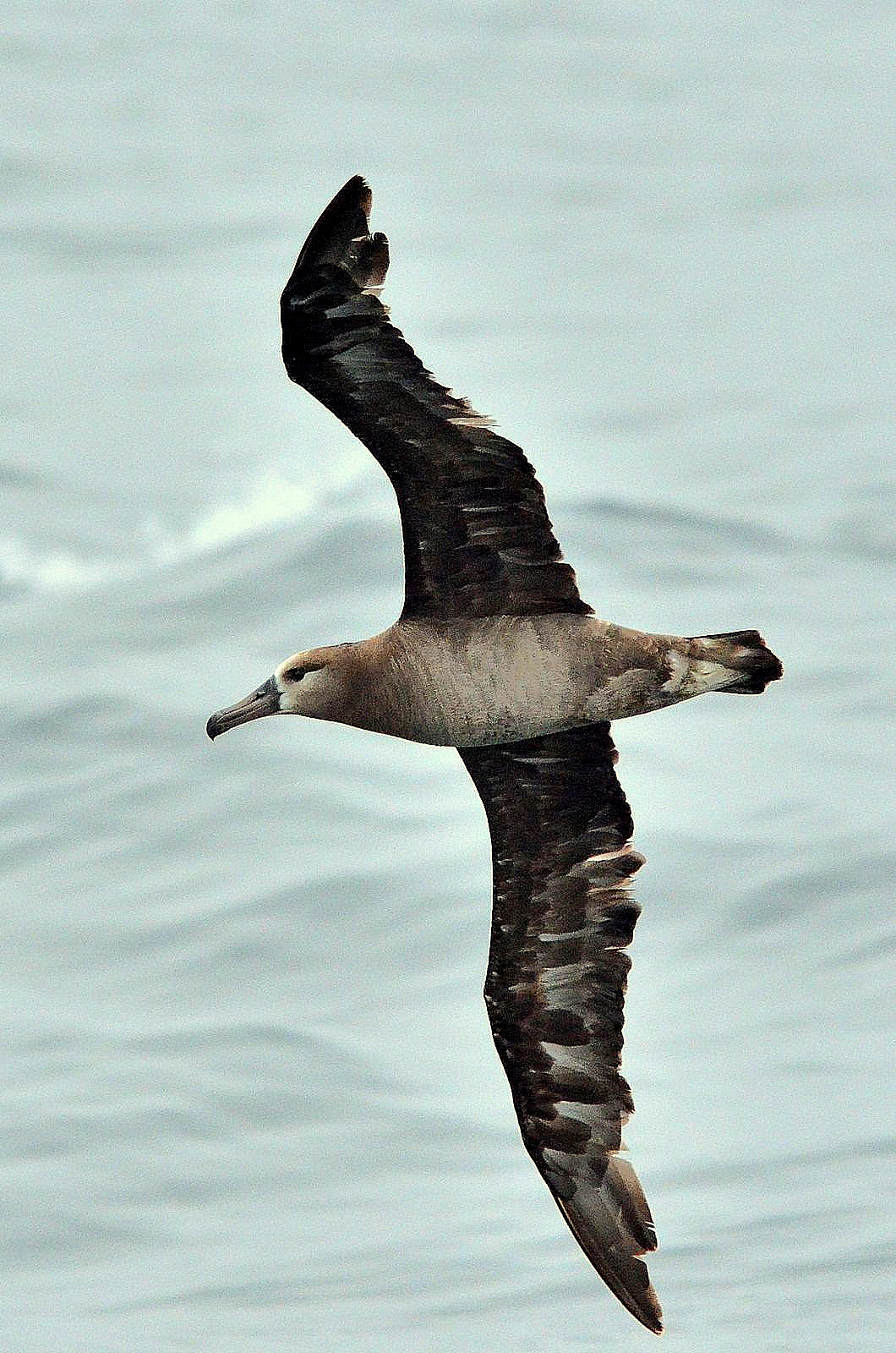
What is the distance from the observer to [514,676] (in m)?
11.7

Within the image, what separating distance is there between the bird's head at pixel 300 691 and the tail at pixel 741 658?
5.19 ft

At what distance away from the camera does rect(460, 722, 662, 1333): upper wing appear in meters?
13.0

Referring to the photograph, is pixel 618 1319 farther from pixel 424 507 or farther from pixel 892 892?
pixel 424 507

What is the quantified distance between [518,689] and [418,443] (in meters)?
1.14

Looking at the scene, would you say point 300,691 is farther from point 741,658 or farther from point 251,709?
point 741,658

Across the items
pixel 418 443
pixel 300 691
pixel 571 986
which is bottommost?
pixel 571 986

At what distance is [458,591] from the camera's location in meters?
11.8

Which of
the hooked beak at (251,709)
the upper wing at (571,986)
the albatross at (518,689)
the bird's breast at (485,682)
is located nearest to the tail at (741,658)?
the albatross at (518,689)

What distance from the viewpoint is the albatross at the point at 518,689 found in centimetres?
1124

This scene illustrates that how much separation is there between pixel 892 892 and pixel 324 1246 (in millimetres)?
6228

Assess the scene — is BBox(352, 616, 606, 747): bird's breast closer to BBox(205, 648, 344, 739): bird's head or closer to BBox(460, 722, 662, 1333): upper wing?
BBox(205, 648, 344, 739): bird's head

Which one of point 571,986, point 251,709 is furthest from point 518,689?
point 571,986

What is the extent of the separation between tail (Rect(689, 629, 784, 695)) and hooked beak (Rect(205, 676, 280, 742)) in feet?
6.11

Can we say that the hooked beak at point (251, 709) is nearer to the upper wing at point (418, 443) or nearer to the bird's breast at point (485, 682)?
the bird's breast at point (485, 682)
